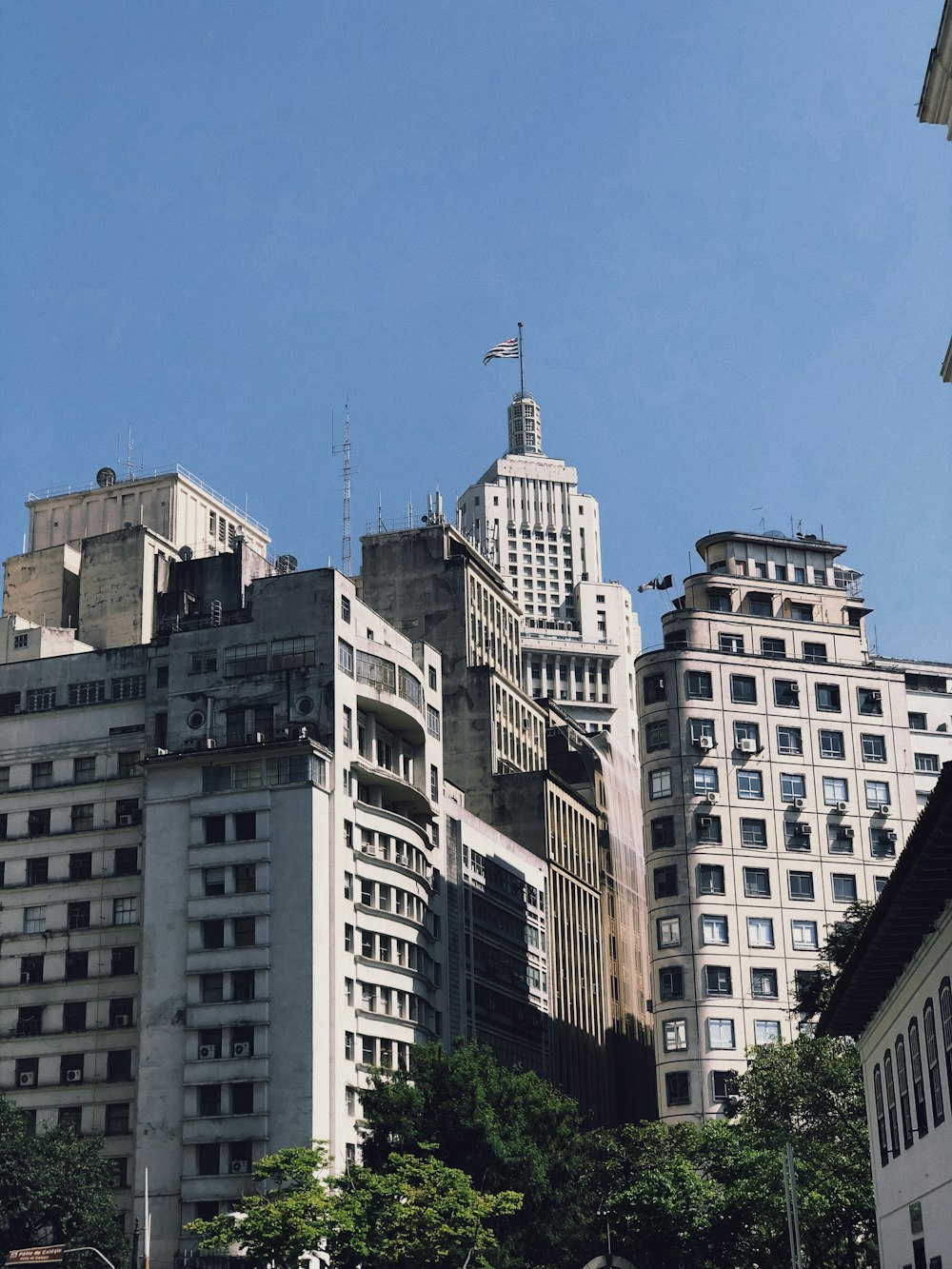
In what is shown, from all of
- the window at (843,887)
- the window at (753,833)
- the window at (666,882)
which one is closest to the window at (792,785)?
the window at (753,833)

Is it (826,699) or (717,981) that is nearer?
(717,981)

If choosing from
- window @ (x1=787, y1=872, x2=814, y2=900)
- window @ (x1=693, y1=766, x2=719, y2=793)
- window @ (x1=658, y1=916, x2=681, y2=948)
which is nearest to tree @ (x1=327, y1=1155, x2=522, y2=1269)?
window @ (x1=658, y1=916, x2=681, y2=948)

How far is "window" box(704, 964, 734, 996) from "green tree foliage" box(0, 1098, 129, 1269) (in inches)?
1665

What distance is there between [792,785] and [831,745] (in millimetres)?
4535

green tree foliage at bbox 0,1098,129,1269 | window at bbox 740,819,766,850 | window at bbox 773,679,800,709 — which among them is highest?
window at bbox 773,679,800,709

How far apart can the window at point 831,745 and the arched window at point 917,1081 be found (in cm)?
8535

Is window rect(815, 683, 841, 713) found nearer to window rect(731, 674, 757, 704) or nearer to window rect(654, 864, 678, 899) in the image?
window rect(731, 674, 757, 704)

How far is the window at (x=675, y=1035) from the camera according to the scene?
118188mm

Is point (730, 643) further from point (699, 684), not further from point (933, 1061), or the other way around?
point (933, 1061)

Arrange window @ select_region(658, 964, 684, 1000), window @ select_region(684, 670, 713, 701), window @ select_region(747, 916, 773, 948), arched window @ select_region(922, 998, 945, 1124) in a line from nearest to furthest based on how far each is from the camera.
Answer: arched window @ select_region(922, 998, 945, 1124)
window @ select_region(658, 964, 684, 1000)
window @ select_region(747, 916, 773, 948)
window @ select_region(684, 670, 713, 701)

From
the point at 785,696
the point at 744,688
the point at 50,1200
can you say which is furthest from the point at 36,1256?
the point at 785,696

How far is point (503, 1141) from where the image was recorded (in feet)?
279

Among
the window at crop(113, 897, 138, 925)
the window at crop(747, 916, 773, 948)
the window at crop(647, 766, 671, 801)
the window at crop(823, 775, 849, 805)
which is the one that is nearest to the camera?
the window at crop(113, 897, 138, 925)

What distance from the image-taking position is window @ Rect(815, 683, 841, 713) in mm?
129500
